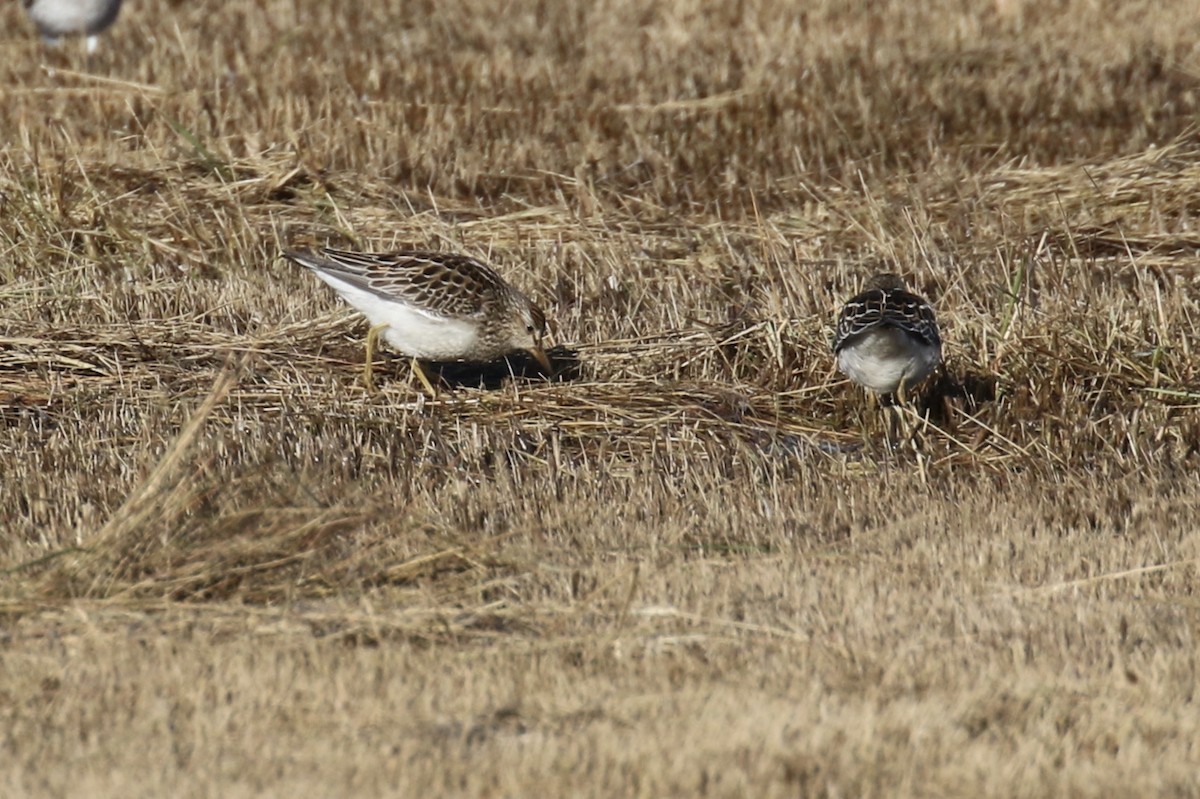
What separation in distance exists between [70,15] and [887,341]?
1073 centimetres

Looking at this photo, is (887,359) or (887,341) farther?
(887,359)

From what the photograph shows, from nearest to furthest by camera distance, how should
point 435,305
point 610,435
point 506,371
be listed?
point 610,435, point 435,305, point 506,371

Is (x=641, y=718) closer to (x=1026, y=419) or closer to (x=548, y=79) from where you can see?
(x=1026, y=419)

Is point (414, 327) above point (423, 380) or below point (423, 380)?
above

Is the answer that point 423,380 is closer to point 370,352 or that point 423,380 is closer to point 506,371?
point 370,352

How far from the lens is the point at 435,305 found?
7957 mm

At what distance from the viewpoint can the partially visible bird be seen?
1559 cm

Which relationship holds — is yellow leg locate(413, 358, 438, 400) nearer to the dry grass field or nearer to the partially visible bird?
the dry grass field

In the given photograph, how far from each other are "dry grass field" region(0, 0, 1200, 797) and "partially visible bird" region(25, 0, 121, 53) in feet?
1.01

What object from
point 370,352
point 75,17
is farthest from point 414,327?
point 75,17

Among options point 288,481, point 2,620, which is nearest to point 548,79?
point 288,481

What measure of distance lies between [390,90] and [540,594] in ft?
29.5

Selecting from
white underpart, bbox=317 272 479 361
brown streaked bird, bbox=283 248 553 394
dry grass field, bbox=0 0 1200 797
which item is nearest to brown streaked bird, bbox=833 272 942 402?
dry grass field, bbox=0 0 1200 797

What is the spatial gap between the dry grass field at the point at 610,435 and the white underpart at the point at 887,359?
1.16 ft
